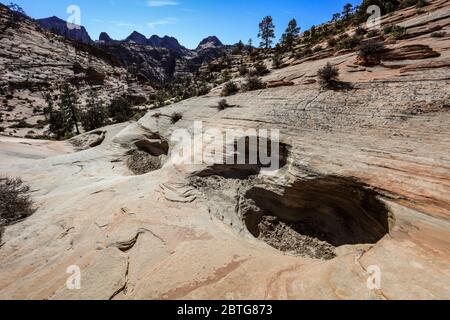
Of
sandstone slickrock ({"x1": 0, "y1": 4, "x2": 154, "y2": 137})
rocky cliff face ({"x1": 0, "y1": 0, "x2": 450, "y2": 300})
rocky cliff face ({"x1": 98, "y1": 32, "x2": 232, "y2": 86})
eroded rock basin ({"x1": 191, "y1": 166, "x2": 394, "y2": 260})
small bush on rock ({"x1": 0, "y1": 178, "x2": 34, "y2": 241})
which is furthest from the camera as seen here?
rocky cliff face ({"x1": 98, "y1": 32, "x2": 232, "y2": 86})

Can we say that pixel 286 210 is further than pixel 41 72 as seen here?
No

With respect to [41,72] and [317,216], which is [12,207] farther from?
[41,72]

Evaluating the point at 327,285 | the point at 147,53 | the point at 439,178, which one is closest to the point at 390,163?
the point at 439,178

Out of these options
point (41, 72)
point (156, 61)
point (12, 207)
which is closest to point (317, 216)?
point (12, 207)

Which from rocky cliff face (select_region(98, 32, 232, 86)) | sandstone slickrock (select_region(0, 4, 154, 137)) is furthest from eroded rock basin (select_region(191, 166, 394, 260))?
rocky cliff face (select_region(98, 32, 232, 86))

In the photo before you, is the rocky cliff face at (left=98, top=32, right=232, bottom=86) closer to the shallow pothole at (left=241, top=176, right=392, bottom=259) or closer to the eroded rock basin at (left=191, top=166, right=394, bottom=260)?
the eroded rock basin at (left=191, top=166, right=394, bottom=260)

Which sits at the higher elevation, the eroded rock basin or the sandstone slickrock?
the sandstone slickrock

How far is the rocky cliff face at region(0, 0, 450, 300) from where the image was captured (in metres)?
5.34

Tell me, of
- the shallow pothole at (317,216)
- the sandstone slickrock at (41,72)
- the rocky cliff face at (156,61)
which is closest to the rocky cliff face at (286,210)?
the shallow pothole at (317,216)

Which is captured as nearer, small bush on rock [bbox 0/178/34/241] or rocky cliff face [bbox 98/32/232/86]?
small bush on rock [bbox 0/178/34/241]

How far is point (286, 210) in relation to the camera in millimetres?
10172

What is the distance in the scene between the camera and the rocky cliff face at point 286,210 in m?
5.34

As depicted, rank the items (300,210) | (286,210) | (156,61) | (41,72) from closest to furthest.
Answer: (300,210) < (286,210) < (41,72) < (156,61)
